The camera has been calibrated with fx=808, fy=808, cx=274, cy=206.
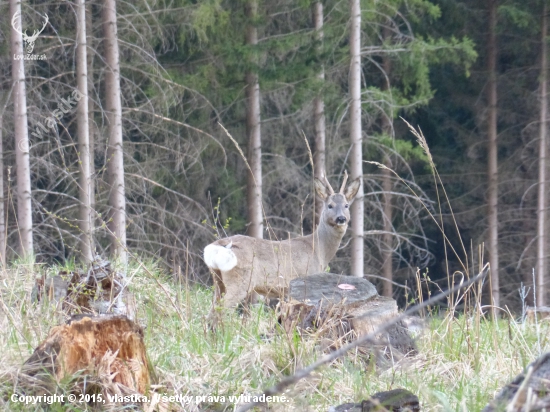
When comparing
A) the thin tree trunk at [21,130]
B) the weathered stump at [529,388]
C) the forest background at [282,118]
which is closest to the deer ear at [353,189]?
the forest background at [282,118]

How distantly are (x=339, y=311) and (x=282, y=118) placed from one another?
14.7m

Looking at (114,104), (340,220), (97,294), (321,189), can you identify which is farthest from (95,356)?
(114,104)

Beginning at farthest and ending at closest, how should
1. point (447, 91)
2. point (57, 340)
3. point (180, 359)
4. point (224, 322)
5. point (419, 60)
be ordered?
1. point (447, 91)
2. point (419, 60)
3. point (224, 322)
4. point (180, 359)
5. point (57, 340)

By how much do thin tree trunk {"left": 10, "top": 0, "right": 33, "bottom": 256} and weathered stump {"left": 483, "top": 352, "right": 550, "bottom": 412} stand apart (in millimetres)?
9145

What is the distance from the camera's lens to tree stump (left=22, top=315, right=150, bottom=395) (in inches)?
138

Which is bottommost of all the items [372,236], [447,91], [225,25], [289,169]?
[372,236]

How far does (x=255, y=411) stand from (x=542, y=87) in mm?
16805

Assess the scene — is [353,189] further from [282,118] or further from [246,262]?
[282,118]

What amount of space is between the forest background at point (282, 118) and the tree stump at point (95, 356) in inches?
336

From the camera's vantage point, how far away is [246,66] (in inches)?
619

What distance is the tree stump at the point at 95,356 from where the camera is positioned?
138 inches

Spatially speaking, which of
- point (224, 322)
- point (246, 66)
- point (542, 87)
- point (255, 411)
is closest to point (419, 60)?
point (246, 66)

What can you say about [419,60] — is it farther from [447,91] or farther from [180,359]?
[180,359]

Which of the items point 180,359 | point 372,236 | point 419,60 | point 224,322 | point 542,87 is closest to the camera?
point 180,359
